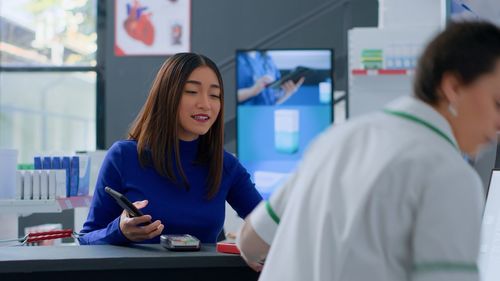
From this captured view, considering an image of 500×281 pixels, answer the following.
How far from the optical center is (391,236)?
3.34 ft

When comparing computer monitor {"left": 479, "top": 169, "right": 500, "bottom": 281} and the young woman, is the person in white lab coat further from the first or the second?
the young woman

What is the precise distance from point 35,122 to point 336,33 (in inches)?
120

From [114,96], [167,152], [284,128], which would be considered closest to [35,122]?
[114,96]

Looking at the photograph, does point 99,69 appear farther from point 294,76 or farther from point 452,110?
point 452,110

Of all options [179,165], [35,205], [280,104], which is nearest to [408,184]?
[179,165]

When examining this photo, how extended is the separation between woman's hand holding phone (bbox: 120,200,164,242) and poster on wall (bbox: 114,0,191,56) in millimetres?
5063

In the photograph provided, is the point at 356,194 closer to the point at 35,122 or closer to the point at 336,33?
the point at 336,33

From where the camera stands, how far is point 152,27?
22.4 ft


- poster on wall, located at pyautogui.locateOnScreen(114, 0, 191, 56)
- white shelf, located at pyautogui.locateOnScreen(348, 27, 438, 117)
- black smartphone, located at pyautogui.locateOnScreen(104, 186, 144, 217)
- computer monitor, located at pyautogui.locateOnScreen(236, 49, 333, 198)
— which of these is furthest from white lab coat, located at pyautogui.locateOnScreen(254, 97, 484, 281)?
poster on wall, located at pyautogui.locateOnScreen(114, 0, 191, 56)

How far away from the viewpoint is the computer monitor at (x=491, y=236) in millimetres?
1776

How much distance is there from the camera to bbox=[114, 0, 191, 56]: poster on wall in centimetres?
679

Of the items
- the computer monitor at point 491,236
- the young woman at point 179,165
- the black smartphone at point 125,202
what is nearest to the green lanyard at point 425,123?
the computer monitor at point 491,236

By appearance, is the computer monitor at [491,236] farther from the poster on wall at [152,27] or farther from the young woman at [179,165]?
the poster on wall at [152,27]

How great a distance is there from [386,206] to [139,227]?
96 centimetres
